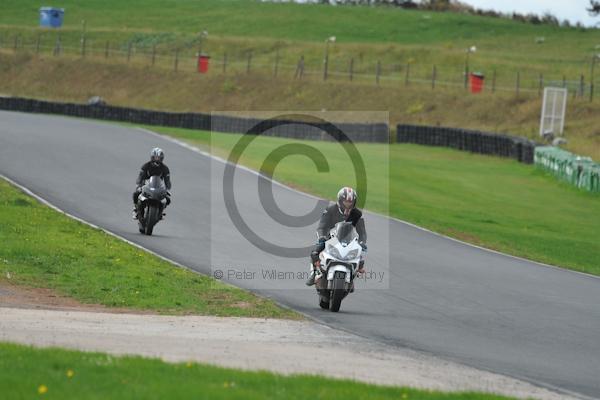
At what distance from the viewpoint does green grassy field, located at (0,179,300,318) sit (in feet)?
50.3

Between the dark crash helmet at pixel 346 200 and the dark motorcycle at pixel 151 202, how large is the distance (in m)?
7.08

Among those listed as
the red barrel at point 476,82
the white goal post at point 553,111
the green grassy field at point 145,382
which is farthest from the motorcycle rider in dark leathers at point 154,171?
the red barrel at point 476,82

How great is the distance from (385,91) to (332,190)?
38.9 meters

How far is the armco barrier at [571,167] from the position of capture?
36.9 metres

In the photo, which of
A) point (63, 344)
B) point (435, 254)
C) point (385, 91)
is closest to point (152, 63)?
point (385, 91)

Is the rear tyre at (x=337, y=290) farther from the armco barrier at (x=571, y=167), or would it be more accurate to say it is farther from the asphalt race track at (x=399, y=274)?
the armco barrier at (x=571, y=167)

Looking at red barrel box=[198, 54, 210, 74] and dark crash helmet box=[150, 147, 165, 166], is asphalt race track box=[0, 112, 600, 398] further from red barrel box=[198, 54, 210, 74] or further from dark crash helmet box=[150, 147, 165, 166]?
red barrel box=[198, 54, 210, 74]

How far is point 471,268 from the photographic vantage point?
20.7 meters

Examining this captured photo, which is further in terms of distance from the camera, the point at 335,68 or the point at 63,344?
the point at 335,68

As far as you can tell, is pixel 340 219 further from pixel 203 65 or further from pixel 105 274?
pixel 203 65

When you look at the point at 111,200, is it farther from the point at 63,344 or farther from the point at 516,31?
the point at 516,31

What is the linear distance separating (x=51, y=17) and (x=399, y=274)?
244 feet

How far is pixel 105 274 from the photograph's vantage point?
56.2 feet

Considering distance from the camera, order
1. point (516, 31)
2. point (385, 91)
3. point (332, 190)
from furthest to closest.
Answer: point (516, 31) < point (385, 91) < point (332, 190)
